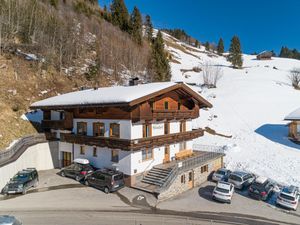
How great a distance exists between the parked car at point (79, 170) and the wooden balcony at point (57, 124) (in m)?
4.58

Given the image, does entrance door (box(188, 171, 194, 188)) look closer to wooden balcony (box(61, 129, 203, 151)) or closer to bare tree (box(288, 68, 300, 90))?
wooden balcony (box(61, 129, 203, 151))

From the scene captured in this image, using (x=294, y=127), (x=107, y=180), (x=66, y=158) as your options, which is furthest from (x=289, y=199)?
(x=66, y=158)

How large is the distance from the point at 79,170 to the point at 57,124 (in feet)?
24.0

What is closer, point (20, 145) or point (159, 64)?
point (20, 145)

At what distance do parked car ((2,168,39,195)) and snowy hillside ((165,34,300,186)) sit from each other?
23180 millimetres

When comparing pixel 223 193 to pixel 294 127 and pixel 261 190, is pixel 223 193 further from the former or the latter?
pixel 294 127

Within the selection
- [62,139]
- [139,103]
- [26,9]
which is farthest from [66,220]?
[26,9]

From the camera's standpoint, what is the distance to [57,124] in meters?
26.6

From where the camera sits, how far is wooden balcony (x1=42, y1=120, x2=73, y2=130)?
2558 centimetres

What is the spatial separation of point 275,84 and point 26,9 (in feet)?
227

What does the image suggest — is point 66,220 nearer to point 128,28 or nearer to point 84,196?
point 84,196

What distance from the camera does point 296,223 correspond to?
55.6 feet

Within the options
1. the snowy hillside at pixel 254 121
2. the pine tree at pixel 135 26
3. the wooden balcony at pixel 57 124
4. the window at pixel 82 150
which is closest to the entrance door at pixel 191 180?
the snowy hillside at pixel 254 121

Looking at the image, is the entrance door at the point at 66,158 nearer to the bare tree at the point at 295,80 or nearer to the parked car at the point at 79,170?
the parked car at the point at 79,170
